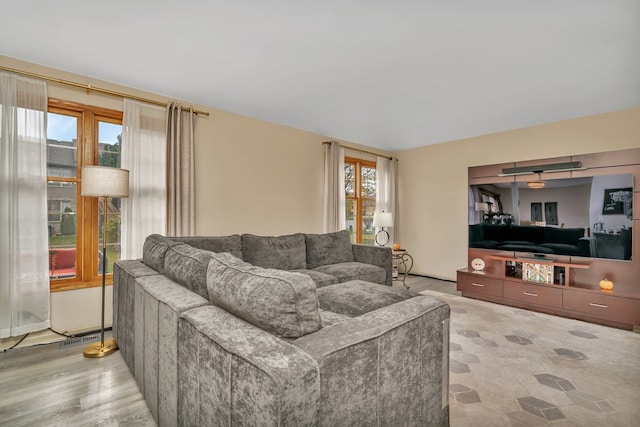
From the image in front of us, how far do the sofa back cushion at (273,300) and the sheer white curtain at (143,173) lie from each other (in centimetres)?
249

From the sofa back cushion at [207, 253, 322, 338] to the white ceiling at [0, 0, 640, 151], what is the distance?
176cm

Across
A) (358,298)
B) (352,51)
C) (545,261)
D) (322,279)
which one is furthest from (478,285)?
(352,51)

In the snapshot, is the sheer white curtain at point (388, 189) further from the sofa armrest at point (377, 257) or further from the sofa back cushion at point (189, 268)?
the sofa back cushion at point (189, 268)

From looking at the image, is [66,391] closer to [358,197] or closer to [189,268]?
[189,268]

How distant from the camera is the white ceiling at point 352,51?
6.68ft

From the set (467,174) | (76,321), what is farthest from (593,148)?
(76,321)

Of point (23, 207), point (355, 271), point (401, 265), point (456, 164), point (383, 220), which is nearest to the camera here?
point (23, 207)

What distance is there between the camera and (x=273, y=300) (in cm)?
112

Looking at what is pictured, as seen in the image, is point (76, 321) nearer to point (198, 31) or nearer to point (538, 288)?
point (198, 31)

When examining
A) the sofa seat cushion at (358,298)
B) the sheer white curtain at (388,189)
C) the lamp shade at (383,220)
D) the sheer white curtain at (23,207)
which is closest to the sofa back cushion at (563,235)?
the lamp shade at (383,220)

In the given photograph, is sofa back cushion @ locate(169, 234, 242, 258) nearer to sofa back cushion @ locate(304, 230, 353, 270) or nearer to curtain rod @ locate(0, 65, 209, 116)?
sofa back cushion @ locate(304, 230, 353, 270)

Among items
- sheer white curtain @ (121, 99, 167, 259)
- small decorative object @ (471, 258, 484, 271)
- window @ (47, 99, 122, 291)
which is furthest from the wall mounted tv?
window @ (47, 99, 122, 291)

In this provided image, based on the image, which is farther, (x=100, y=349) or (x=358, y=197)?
(x=358, y=197)

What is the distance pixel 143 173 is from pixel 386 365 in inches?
126
